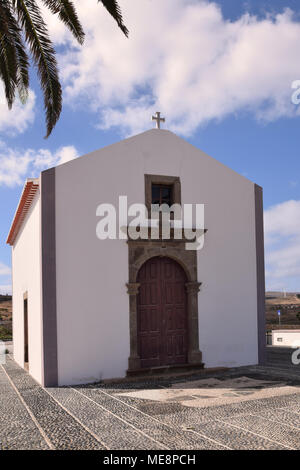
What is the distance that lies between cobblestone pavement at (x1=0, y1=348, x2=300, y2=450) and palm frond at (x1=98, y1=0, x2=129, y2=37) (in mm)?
5794

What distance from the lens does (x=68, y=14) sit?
23.7 feet

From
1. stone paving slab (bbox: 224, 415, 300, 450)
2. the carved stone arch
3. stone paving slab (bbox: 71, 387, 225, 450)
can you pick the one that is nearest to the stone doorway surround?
the carved stone arch

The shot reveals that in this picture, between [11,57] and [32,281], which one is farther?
[32,281]

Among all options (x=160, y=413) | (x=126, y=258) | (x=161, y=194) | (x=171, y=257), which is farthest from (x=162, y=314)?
(x=160, y=413)

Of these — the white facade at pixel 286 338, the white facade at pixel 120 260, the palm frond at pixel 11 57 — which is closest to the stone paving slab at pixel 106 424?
the white facade at pixel 120 260

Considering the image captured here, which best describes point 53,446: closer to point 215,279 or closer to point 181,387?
point 181,387

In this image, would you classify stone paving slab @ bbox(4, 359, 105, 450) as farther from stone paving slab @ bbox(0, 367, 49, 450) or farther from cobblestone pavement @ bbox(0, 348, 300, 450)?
stone paving slab @ bbox(0, 367, 49, 450)

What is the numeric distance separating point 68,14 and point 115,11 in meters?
0.81

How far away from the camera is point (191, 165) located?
10812 millimetres

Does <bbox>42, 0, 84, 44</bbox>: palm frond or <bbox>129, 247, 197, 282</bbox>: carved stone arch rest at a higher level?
<bbox>42, 0, 84, 44</bbox>: palm frond

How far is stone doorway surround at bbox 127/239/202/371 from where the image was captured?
9.74 metres

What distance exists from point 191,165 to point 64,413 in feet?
20.8

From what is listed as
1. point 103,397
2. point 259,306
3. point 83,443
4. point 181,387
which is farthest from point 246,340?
point 83,443

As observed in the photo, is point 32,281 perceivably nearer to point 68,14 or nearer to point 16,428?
point 16,428
